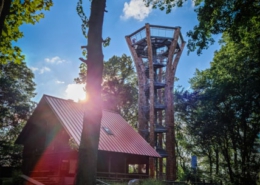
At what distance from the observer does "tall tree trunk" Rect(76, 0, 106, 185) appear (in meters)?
4.07

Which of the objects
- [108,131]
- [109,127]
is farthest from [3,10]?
[109,127]

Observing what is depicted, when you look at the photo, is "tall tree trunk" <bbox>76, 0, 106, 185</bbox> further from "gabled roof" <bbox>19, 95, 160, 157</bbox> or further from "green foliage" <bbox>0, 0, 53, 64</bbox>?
"gabled roof" <bbox>19, 95, 160, 157</bbox>

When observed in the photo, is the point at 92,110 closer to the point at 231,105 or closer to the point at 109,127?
the point at 109,127

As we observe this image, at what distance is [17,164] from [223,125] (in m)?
24.3

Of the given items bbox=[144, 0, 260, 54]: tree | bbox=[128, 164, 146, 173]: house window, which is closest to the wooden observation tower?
bbox=[128, 164, 146, 173]: house window

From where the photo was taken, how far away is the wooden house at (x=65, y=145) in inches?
701

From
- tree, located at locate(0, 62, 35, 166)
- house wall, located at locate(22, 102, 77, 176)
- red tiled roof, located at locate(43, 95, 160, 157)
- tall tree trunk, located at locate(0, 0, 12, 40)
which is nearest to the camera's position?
tall tree trunk, located at locate(0, 0, 12, 40)

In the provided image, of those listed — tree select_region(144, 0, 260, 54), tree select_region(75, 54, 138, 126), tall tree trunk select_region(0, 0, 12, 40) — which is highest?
tree select_region(75, 54, 138, 126)

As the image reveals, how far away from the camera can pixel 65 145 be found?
1844 cm

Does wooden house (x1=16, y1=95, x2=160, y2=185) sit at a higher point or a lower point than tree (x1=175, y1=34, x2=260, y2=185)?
lower

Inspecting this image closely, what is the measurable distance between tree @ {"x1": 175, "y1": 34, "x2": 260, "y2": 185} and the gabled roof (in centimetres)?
907

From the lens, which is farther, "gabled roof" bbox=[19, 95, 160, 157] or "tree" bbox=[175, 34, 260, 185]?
"tree" bbox=[175, 34, 260, 185]

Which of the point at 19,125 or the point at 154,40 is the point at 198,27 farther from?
the point at 19,125

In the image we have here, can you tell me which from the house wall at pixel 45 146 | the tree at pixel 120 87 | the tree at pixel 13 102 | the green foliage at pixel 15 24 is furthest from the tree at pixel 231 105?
the tree at pixel 13 102
